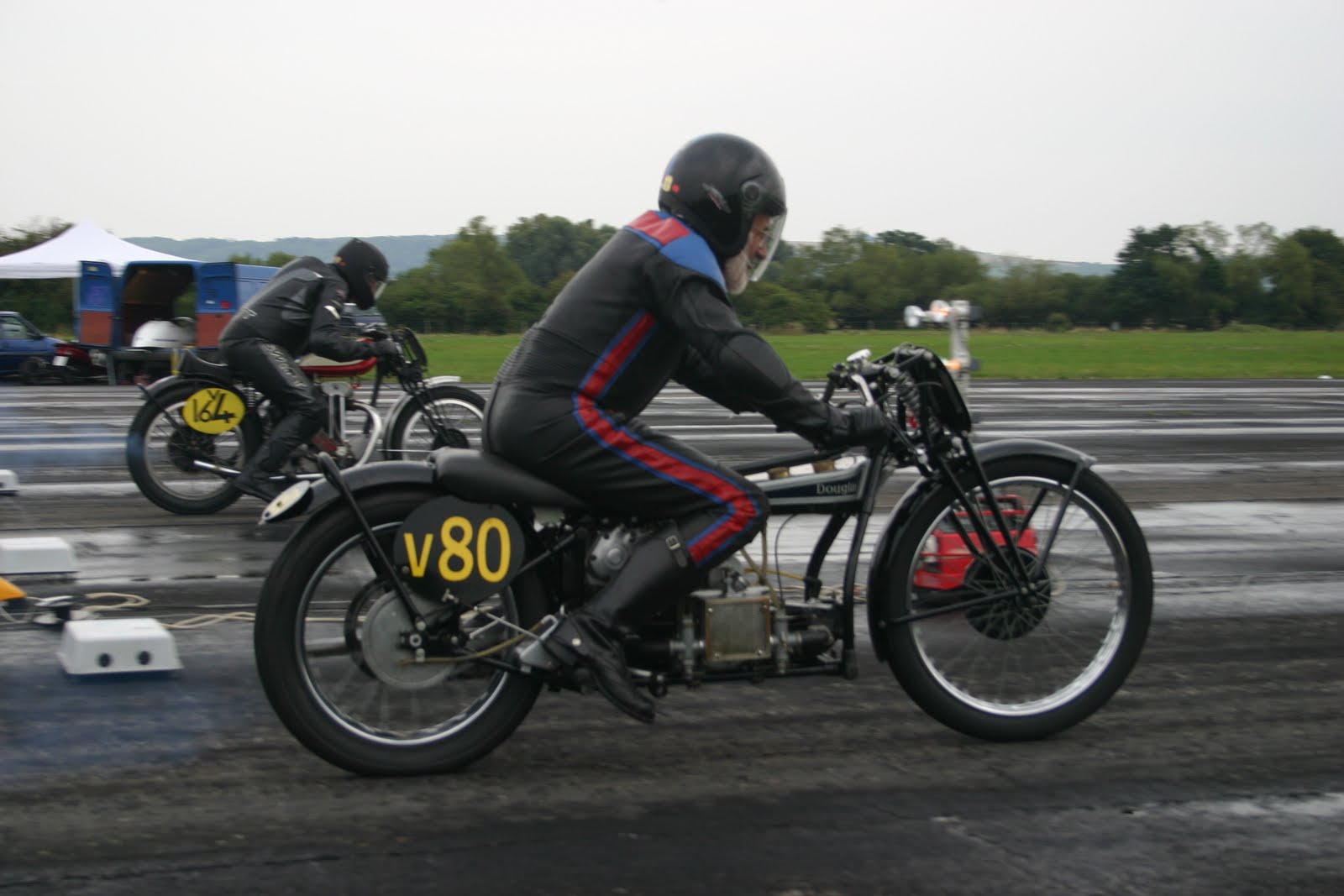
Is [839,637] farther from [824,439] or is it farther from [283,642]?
[283,642]

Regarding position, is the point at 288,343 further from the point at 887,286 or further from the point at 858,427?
the point at 887,286

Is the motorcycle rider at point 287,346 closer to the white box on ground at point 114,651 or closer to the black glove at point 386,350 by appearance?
the black glove at point 386,350

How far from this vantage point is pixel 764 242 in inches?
164

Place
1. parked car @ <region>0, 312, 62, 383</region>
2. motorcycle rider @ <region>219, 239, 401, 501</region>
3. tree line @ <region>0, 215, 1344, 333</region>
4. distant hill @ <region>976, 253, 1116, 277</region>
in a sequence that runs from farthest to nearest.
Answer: distant hill @ <region>976, 253, 1116, 277</region> < tree line @ <region>0, 215, 1344, 333</region> < parked car @ <region>0, 312, 62, 383</region> < motorcycle rider @ <region>219, 239, 401, 501</region>

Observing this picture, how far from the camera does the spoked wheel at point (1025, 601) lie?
4391 mm

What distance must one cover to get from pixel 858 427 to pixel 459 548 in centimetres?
122

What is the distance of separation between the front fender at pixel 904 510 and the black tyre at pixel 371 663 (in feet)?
3.49

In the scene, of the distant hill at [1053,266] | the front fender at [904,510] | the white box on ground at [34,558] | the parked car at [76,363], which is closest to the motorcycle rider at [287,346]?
the white box on ground at [34,558]

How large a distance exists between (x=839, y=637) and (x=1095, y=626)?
3.00 ft

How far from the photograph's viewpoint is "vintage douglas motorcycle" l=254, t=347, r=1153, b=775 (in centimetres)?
395

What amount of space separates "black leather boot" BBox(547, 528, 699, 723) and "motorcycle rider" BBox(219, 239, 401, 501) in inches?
215

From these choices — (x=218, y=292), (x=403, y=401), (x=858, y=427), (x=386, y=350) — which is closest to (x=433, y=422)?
(x=403, y=401)

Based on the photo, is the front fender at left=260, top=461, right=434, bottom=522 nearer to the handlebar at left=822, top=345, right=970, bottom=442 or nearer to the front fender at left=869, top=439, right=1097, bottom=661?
the handlebar at left=822, top=345, right=970, bottom=442

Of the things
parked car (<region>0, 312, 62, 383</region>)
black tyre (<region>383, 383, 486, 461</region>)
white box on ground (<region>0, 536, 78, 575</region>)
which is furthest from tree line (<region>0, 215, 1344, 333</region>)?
white box on ground (<region>0, 536, 78, 575</region>)
